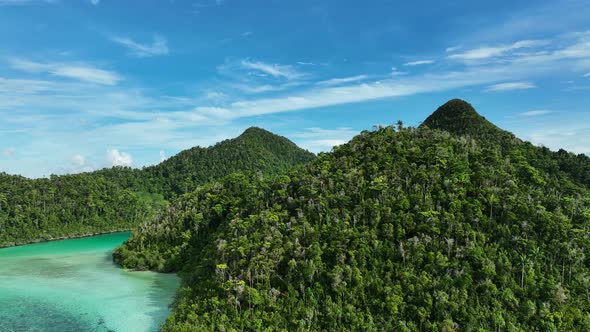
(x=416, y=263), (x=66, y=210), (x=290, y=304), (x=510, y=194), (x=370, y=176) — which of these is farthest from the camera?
(x=66, y=210)

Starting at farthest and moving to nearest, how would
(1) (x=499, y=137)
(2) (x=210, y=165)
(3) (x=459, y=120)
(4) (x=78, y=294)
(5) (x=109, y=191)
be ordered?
1. (2) (x=210, y=165)
2. (5) (x=109, y=191)
3. (3) (x=459, y=120)
4. (1) (x=499, y=137)
5. (4) (x=78, y=294)

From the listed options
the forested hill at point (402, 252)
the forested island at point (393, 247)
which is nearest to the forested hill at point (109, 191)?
the forested island at point (393, 247)

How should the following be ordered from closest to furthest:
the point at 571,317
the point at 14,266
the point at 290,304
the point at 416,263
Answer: the point at 571,317 < the point at 290,304 < the point at 416,263 < the point at 14,266

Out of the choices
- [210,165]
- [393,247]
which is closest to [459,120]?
[393,247]

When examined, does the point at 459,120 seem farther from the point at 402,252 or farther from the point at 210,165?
the point at 210,165

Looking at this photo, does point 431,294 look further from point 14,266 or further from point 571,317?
point 14,266

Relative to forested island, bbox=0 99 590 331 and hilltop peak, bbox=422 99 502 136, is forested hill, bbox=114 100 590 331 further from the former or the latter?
hilltop peak, bbox=422 99 502 136

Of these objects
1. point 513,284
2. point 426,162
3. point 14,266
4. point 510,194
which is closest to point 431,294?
point 513,284
